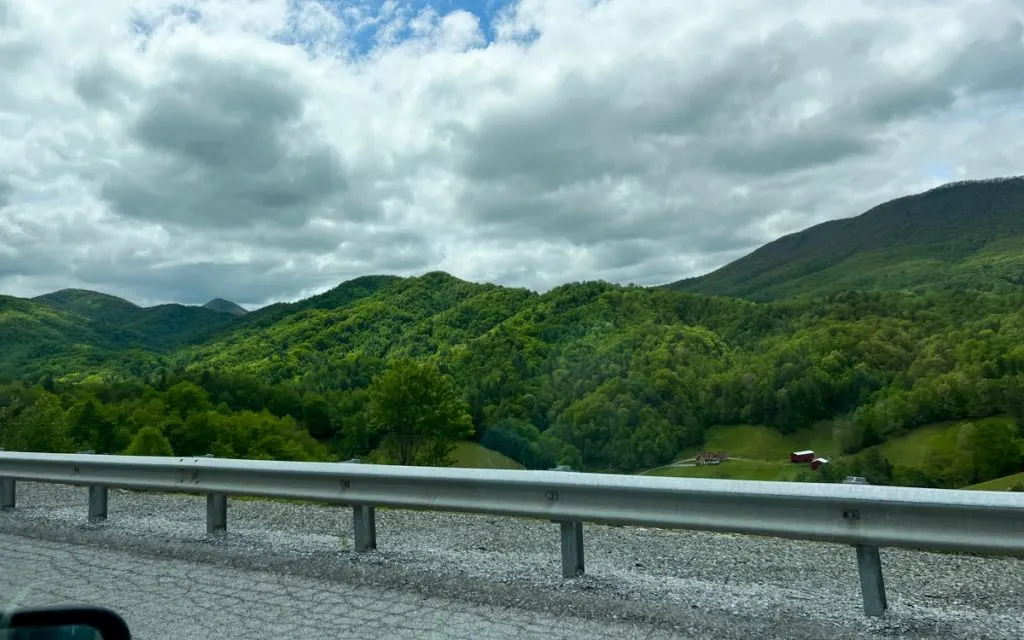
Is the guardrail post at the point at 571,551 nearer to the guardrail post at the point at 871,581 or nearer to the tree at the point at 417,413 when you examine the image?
the guardrail post at the point at 871,581

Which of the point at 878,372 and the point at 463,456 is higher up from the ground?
the point at 878,372

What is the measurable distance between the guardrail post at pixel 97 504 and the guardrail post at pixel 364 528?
3527 mm

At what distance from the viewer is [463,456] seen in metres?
44.4

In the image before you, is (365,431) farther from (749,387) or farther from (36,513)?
(36,513)

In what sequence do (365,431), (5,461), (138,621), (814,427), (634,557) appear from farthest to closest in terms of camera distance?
(365,431) → (814,427) → (5,461) → (634,557) → (138,621)

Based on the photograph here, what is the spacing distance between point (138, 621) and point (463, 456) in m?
40.6

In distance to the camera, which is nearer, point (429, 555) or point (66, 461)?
point (429, 555)

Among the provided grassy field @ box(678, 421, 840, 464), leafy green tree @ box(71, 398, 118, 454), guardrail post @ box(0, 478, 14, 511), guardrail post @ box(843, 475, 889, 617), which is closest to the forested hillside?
leafy green tree @ box(71, 398, 118, 454)

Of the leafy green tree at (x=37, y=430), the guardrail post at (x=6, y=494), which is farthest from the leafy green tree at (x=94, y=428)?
the guardrail post at (x=6, y=494)

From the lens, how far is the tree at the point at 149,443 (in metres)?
30.7

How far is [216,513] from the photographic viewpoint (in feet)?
22.5

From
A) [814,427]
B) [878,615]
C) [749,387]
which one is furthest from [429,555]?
[749,387]

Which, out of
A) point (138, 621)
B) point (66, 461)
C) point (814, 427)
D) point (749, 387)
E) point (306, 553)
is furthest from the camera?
point (749, 387)

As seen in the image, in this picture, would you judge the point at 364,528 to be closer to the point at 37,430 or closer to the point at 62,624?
the point at 62,624
